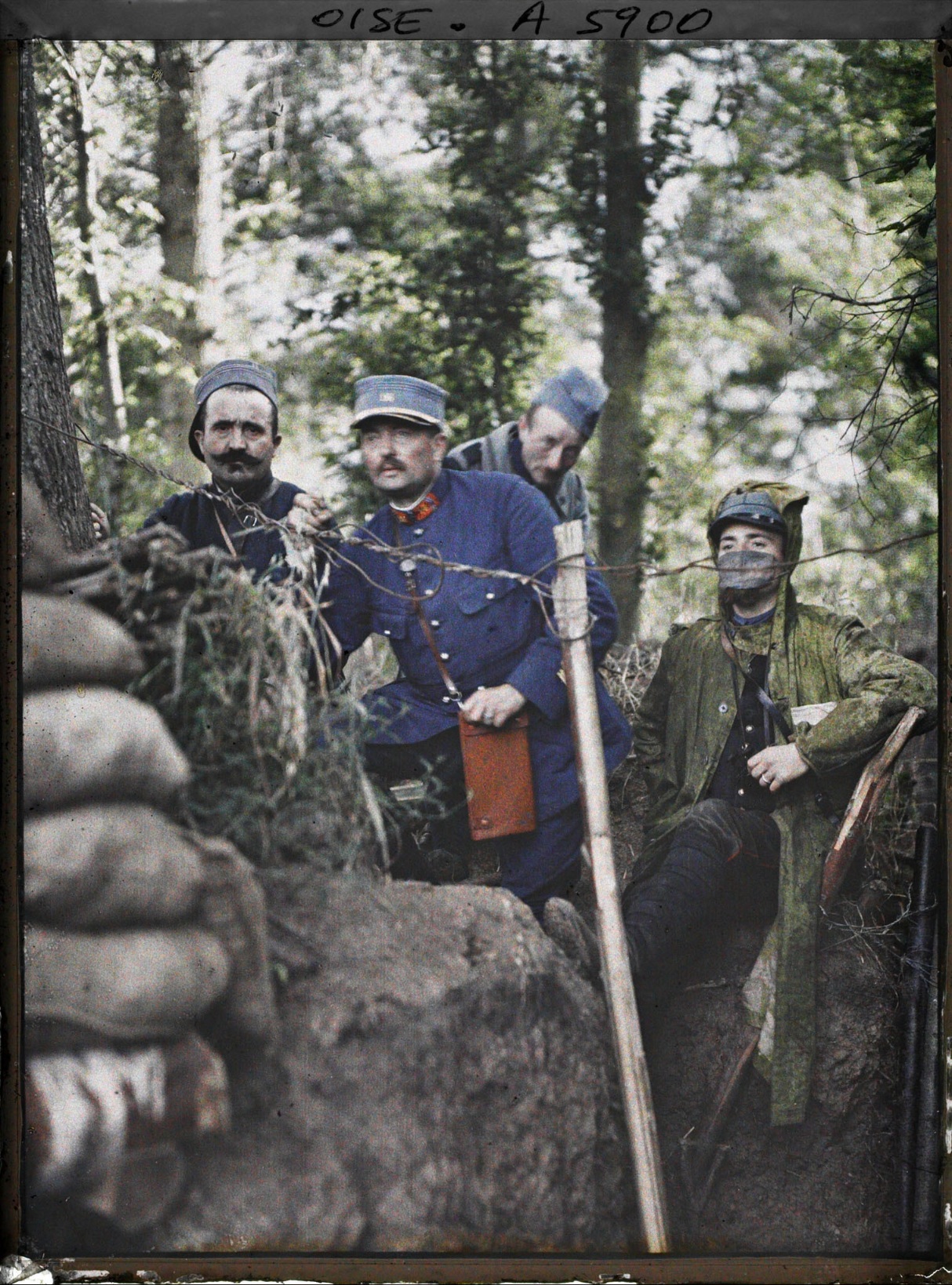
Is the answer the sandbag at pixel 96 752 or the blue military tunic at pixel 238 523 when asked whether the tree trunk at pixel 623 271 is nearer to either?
the blue military tunic at pixel 238 523

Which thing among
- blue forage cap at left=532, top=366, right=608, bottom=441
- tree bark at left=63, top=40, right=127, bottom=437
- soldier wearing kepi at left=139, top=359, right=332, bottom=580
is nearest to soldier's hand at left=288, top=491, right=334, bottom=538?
soldier wearing kepi at left=139, top=359, right=332, bottom=580

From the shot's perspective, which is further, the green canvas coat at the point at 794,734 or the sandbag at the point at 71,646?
the green canvas coat at the point at 794,734

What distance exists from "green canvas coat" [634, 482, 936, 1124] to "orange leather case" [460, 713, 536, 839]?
1.65 ft

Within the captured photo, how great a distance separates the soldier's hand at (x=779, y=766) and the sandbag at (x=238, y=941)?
5.83 ft

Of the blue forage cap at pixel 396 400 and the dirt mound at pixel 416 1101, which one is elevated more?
the blue forage cap at pixel 396 400

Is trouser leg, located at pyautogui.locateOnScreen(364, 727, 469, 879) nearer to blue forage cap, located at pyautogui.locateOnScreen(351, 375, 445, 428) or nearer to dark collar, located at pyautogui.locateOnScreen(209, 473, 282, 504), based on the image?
dark collar, located at pyautogui.locateOnScreen(209, 473, 282, 504)

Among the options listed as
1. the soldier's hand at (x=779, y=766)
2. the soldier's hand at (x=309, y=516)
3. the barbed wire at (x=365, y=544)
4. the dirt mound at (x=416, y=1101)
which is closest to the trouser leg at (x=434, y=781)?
the dirt mound at (x=416, y=1101)

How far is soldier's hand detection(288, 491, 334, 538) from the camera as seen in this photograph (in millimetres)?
3988

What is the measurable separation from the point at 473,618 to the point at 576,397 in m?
0.93

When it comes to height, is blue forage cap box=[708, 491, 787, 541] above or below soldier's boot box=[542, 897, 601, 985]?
above

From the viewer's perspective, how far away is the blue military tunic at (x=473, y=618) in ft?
13.1

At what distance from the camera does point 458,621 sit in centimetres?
405

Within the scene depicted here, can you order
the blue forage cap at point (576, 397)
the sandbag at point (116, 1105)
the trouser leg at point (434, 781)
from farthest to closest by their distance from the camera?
the blue forage cap at point (576, 397)
the trouser leg at point (434, 781)
the sandbag at point (116, 1105)

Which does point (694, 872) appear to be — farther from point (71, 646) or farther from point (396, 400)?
point (71, 646)
